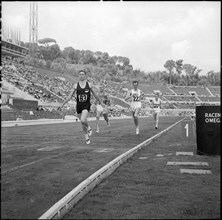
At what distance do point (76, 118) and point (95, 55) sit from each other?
116 meters

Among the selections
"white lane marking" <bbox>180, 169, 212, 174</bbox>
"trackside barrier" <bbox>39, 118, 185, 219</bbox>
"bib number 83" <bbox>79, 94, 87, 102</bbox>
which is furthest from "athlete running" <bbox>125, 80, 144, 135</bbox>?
"trackside barrier" <bbox>39, 118, 185, 219</bbox>

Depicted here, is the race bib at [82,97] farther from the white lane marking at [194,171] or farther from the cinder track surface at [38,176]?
the white lane marking at [194,171]

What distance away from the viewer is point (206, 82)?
131 metres

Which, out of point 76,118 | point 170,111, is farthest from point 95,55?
point 76,118

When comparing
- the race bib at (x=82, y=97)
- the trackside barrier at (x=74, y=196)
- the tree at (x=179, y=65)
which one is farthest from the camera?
the tree at (x=179, y=65)

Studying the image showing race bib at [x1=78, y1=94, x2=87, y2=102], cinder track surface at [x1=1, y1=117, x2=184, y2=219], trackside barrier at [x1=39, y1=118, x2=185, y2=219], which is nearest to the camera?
trackside barrier at [x1=39, y1=118, x2=185, y2=219]

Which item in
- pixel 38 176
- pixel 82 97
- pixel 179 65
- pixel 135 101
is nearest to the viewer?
pixel 38 176

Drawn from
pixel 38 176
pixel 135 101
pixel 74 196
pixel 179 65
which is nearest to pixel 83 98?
pixel 38 176

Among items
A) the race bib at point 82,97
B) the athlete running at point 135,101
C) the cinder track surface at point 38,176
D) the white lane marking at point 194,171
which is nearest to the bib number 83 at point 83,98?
the race bib at point 82,97

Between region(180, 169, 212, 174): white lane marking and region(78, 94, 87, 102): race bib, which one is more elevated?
region(78, 94, 87, 102): race bib

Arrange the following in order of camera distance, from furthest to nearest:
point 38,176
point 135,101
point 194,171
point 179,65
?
point 179,65
point 135,101
point 194,171
point 38,176

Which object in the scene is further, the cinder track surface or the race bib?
the race bib

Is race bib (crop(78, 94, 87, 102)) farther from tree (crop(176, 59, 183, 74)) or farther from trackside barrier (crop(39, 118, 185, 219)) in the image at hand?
tree (crop(176, 59, 183, 74))

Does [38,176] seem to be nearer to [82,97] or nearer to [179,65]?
[82,97]
